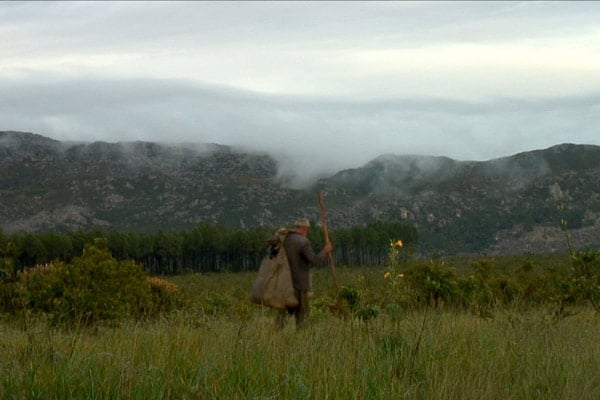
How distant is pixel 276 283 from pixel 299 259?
Result: 1.38ft

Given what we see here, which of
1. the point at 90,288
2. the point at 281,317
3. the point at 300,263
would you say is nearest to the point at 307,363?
the point at 281,317

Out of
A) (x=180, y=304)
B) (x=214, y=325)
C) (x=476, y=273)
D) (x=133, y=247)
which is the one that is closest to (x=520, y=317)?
(x=214, y=325)

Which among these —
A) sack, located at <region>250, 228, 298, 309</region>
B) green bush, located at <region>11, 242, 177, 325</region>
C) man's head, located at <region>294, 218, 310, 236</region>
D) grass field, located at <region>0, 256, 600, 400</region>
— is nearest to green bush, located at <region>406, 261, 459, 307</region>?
man's head, located at <region>294, 218, 310, 236</region>

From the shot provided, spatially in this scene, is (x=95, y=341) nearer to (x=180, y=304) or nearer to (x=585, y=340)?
(x=585, y=340)

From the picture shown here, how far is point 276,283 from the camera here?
1052cm

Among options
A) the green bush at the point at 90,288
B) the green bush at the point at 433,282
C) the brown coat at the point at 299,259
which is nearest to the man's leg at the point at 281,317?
the brown coat at the point at 299,259

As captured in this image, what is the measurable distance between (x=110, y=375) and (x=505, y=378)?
2.69m

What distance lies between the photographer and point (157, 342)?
20.9ft

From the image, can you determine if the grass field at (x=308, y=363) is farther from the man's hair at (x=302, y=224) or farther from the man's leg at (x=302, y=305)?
the man's hair at (x=302, y=224)

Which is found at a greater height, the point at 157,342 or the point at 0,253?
the point at 0,253

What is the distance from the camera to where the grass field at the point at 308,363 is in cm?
499

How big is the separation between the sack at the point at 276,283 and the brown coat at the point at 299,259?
8 centimetres

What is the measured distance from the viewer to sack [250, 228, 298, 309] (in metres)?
10.4

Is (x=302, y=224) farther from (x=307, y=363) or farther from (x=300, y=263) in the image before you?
(x=307, y=363)
